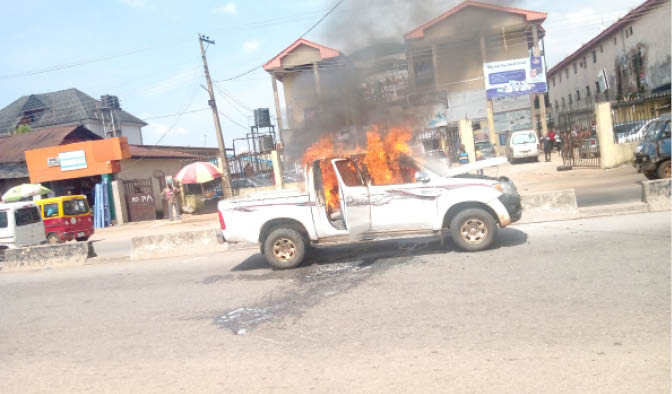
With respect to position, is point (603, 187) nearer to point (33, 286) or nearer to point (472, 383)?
point (472, 383)

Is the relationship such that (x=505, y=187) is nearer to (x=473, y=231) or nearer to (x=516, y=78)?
(x=473, y=231)

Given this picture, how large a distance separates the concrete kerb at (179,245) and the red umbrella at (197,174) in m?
11.2

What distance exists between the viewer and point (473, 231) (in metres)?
7.66

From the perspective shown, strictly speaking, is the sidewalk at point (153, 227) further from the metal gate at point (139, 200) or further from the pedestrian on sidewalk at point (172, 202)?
the metal gate at point (139, 200)

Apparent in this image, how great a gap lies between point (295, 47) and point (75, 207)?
964 cm

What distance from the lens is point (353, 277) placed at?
23.2 ft

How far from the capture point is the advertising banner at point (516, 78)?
1094 inches

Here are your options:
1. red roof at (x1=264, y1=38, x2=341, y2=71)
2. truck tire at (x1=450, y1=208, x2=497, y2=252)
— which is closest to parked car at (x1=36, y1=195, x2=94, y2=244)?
red roof at (x1=264, y1=38, x2=341, y2=71)

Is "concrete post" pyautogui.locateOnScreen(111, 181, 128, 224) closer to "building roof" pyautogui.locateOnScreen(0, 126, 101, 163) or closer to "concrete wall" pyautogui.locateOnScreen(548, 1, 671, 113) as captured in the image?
"building roof" pyautogui.locateOnScreen(0, 126, 101, 163)

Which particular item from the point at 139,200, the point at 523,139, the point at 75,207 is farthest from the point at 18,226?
the point at 523,139

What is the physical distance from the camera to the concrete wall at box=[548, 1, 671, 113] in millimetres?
27703

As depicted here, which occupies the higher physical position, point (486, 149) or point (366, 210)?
point (486, 149)

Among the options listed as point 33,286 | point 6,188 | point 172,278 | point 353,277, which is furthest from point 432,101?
point 6,188

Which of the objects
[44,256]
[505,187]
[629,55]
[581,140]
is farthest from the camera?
[629,55]
